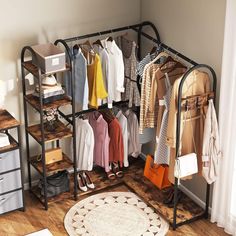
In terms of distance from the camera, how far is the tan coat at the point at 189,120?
4730mm

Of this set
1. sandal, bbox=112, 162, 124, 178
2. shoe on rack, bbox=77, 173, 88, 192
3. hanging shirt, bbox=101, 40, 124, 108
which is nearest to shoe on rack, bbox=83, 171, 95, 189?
shoe on rack, bbox=77, 173, 88, 192

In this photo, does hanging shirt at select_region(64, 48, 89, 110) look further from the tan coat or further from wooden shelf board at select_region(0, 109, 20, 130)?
the tan coat

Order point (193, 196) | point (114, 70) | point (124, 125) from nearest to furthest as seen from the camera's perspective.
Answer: point (114, 70), point (193, 196), point (124, 125)

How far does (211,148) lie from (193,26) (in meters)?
0.99

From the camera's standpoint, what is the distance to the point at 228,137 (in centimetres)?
477

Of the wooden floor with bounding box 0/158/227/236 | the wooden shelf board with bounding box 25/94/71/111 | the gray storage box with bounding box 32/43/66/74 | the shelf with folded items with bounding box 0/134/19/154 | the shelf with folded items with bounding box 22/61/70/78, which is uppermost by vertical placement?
the gray storage box with bounding box 32/43/66/74

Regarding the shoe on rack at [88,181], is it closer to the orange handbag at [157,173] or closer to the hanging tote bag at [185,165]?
the orange handbag at [157,173]

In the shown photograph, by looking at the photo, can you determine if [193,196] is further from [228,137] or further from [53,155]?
[53,155]

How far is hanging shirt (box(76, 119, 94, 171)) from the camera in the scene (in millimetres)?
5410

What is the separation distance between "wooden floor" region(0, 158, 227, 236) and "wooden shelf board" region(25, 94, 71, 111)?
3.11 feet

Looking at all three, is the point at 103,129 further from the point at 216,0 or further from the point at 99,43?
the point at 216,0

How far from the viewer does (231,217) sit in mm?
4980

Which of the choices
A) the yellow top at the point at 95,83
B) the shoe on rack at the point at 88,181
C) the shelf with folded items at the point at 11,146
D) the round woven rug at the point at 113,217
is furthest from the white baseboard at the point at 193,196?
the shelf with folded items at the point at 11,146

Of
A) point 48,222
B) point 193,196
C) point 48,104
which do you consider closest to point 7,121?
point 48,104
